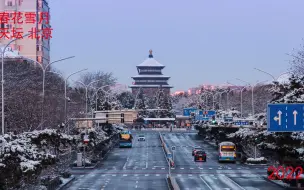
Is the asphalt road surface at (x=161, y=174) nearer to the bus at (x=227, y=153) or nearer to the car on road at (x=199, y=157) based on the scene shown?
the car on road at (x=199, y=157)

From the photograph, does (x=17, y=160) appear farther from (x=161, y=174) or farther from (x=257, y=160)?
(x=257, y=160)

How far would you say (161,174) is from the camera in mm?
56312

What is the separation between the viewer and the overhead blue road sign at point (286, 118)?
2970cm

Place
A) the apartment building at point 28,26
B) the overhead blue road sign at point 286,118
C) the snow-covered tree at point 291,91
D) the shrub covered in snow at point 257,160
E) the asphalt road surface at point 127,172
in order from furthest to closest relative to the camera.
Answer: the apartment building at point 28,26
the shrub covered in snow at point 257,160
the asphalt road surface at point 127,172
the snow-covered tree at point 291,91
the overhead blue road sign at point 286,118

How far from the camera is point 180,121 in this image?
178 metres

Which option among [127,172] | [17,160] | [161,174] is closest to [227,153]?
[127,172]

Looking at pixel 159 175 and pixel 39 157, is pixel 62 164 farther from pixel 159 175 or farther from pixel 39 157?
pixel 39 157

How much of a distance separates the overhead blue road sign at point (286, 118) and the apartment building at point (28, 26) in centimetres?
9972

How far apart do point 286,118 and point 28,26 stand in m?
109

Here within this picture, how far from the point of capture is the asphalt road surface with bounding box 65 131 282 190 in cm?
4675

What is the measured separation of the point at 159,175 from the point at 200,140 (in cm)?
5926

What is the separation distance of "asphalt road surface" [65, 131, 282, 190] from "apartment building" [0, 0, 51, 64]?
53924mm

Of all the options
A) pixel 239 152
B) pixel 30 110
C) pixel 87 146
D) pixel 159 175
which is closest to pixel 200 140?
pixel 239 152

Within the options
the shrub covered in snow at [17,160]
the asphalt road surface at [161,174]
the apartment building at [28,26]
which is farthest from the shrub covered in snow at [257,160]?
the apartment building at [28,26]
